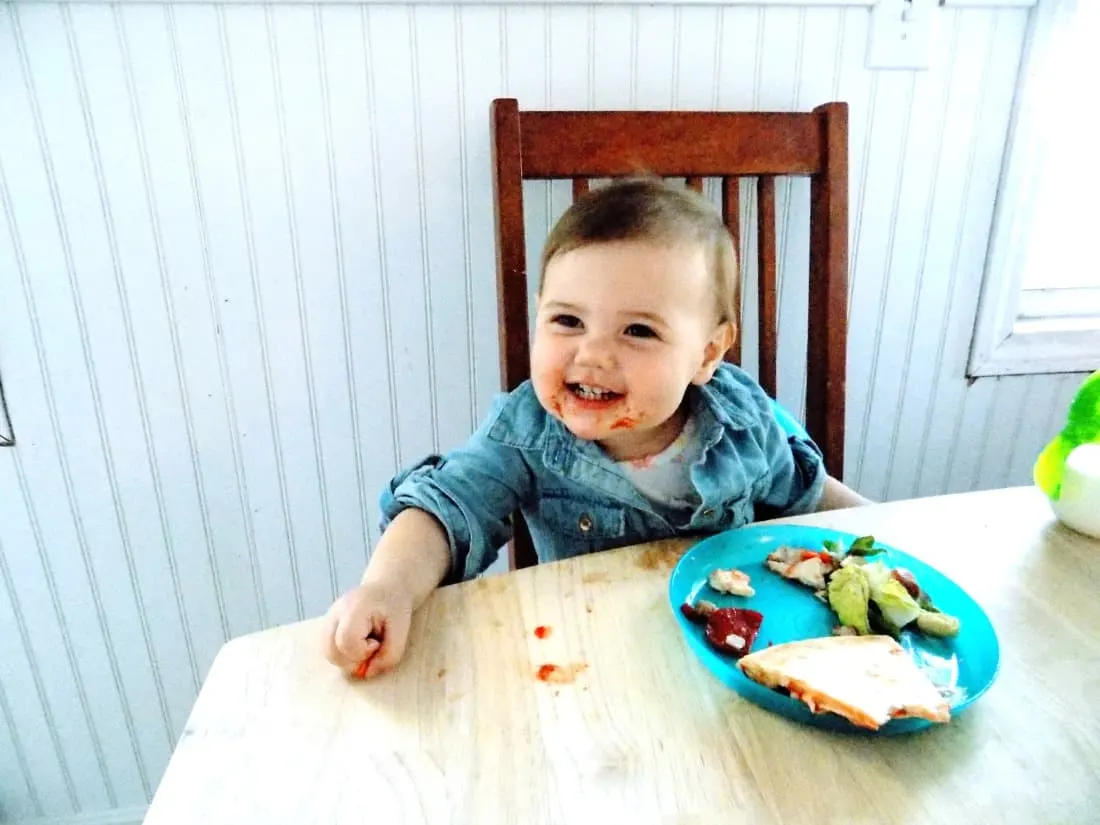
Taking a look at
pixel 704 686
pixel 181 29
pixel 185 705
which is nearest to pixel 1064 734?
pixel 704 686

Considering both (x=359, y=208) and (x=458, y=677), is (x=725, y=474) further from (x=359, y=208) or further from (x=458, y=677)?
(x=359, y=208)

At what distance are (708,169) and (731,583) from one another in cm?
55

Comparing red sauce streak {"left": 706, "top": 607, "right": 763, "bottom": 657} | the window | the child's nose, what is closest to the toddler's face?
the child's nose

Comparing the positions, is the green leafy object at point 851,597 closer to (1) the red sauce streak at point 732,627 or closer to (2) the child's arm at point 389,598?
(1) the red sauce streak at point 732,627

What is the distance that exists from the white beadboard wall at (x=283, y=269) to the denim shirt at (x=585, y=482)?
31cm

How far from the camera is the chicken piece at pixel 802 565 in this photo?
67 centimetres

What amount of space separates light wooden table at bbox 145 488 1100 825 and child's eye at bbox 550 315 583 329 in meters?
0.26

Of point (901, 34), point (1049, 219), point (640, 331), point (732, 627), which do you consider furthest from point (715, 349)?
point (1049, 219)

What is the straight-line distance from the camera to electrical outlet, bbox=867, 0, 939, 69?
1.01 meters

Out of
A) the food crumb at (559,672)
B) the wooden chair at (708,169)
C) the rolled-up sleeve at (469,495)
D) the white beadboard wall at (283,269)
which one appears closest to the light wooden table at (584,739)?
the food crumb at (559,672)

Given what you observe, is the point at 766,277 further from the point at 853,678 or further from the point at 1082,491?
the point at 853,678

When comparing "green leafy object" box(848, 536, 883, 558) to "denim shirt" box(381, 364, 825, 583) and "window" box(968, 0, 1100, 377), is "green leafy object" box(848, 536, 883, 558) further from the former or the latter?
"window" box(968, 0, 1100, 377)

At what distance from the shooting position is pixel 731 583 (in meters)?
0.66

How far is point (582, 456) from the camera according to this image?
833 millimetres
